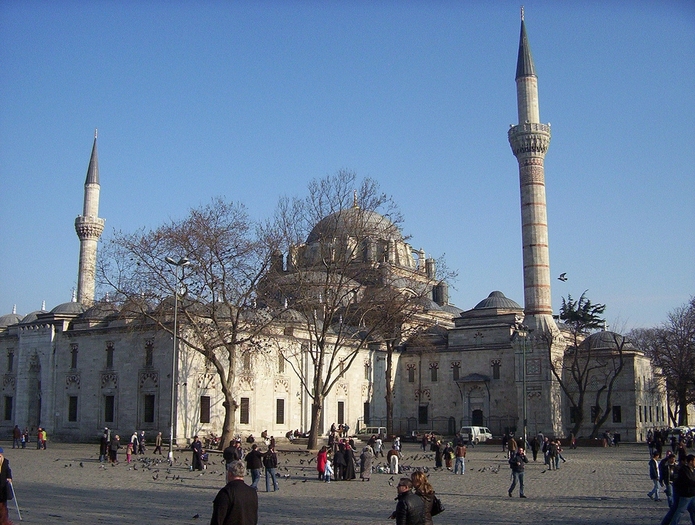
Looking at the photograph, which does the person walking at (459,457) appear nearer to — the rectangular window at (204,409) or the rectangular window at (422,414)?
the rectangular window at (204,409)

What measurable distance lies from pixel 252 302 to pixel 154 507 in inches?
737

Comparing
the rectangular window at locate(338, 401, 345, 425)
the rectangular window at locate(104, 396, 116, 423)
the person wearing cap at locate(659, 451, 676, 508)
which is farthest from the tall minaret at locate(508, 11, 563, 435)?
the person wearing cap at locate(659, 451, 676, 508)

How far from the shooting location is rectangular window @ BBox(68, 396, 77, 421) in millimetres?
43463

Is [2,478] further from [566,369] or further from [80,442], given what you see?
[566,369]

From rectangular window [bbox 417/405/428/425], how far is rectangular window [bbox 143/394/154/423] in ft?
68.1

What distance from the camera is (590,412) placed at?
161 feet

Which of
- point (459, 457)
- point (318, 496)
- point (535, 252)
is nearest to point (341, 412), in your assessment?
point (535, 252)

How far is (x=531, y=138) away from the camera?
50.0 metres

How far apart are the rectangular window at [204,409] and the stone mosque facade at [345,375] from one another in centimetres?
7

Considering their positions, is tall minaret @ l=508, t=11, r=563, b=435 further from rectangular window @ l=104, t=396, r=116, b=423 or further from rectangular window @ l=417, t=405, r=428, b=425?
rectangular window @ l=104, t=396, r=116, b=423

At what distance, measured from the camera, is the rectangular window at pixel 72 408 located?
143 feet

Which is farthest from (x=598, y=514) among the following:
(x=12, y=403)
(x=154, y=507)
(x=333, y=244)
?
(x=12, y=403)

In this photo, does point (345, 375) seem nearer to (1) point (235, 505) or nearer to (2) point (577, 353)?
(2) point (577, 353)

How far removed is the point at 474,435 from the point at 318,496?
29.4m
